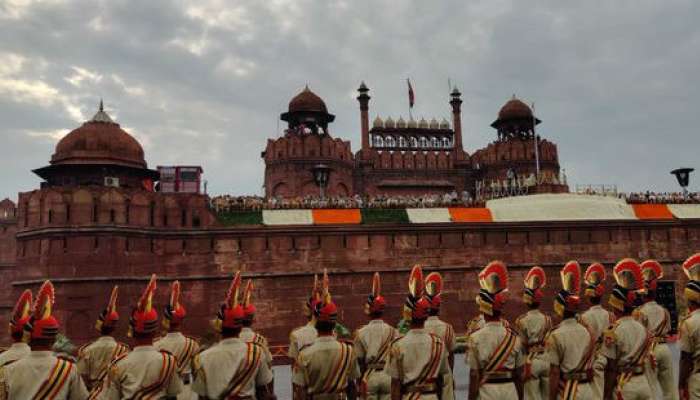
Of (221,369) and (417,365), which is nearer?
(221,369)

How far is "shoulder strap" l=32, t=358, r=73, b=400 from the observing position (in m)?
4.71

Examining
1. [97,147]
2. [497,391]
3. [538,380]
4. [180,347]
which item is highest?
[97,147]

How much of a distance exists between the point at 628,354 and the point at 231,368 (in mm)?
4320

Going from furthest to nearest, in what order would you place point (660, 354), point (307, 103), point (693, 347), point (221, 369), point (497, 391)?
point (307, 103)
point (660, 354)
point (693, 347)
point (497, 391)
point (221, 369)

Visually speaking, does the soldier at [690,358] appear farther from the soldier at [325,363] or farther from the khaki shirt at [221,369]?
the khaki shirt at [221,369]

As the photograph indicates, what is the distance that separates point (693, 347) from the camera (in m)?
6.05

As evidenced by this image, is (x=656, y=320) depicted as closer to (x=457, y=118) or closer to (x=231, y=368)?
(x=231, y=368)

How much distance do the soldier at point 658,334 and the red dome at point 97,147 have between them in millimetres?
21503

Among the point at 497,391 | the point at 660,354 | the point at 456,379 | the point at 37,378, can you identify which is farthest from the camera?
the point at 456,379

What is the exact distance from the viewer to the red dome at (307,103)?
37.0 meters

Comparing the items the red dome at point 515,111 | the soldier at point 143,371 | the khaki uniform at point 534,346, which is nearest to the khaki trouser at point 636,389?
the khaki uniform at point 534,346

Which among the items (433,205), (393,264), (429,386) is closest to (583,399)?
(429,386)

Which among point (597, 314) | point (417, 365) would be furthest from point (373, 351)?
point (597, 314)

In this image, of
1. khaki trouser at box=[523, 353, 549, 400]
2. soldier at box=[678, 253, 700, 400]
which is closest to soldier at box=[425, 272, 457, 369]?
khaki trouser at box=[523, 353, 549, 400]
